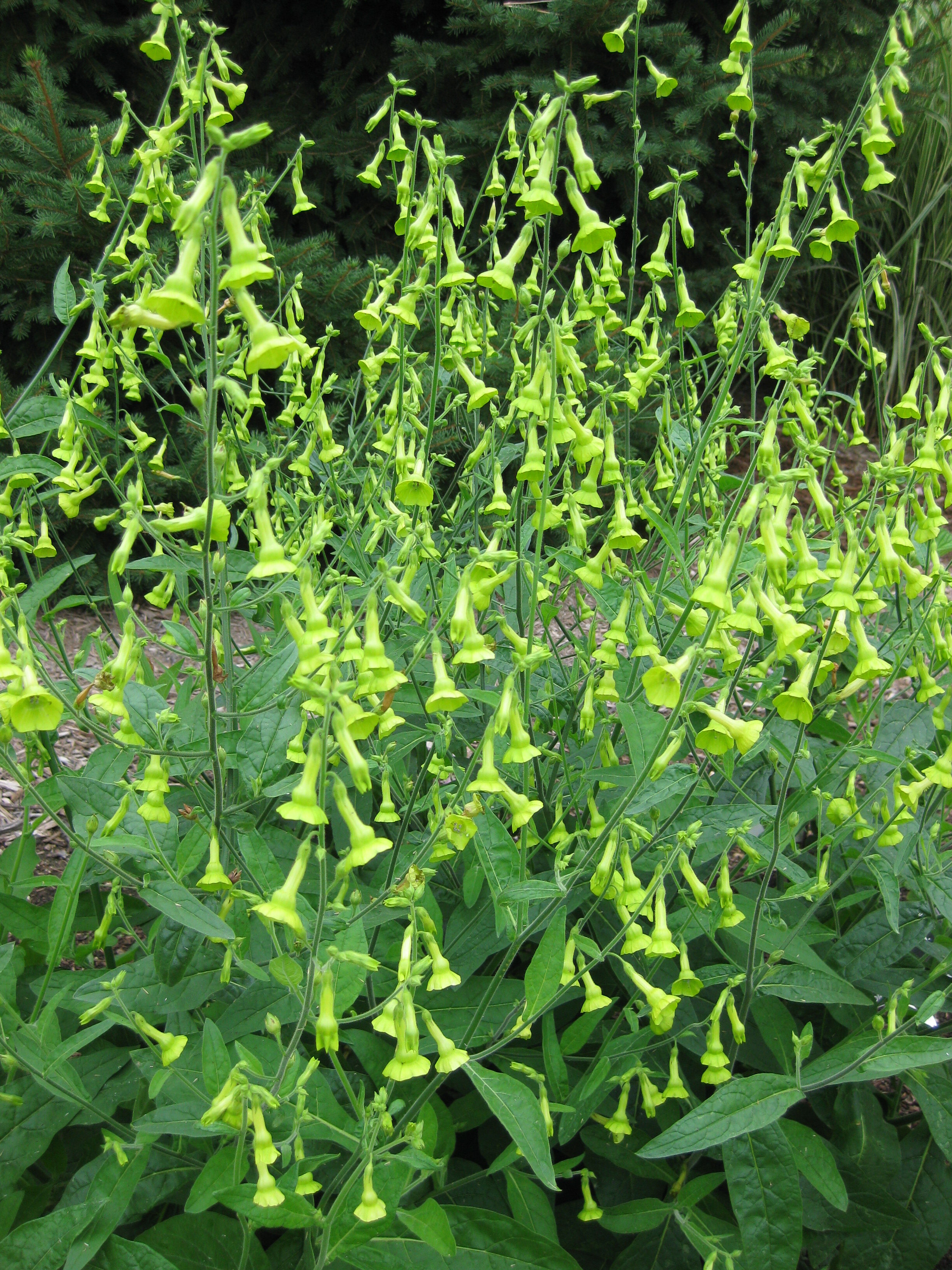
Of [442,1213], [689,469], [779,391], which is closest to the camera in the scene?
[442,1213]

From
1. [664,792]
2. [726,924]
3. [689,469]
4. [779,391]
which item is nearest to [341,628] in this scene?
[664,792]

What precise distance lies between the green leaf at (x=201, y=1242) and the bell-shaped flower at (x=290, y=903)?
2.98 feet

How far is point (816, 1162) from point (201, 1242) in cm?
136

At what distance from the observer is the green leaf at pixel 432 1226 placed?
1652 mm

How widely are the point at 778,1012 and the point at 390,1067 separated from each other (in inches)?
47.1

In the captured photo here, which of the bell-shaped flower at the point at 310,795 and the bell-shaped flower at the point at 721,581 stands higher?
the bell-shaped flower at the point at 721,581

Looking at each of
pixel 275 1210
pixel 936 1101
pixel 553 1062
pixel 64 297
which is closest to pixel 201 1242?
pixel 275 1210

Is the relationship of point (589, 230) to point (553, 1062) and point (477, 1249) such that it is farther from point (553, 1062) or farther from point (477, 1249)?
point (477, 1249)

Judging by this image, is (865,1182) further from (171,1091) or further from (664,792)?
(171,1091)

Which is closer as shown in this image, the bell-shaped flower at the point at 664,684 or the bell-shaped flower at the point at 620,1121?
the bell-shaped flower at the point at 664,684

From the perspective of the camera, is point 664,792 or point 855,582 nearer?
point 664,792

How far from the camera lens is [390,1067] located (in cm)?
153

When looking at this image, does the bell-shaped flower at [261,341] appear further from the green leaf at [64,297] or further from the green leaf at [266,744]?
the green leaf at [64,297]

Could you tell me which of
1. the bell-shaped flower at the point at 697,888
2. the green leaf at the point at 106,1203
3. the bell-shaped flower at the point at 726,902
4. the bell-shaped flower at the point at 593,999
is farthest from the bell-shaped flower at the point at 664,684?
the green leaf at the point at 106,1203
